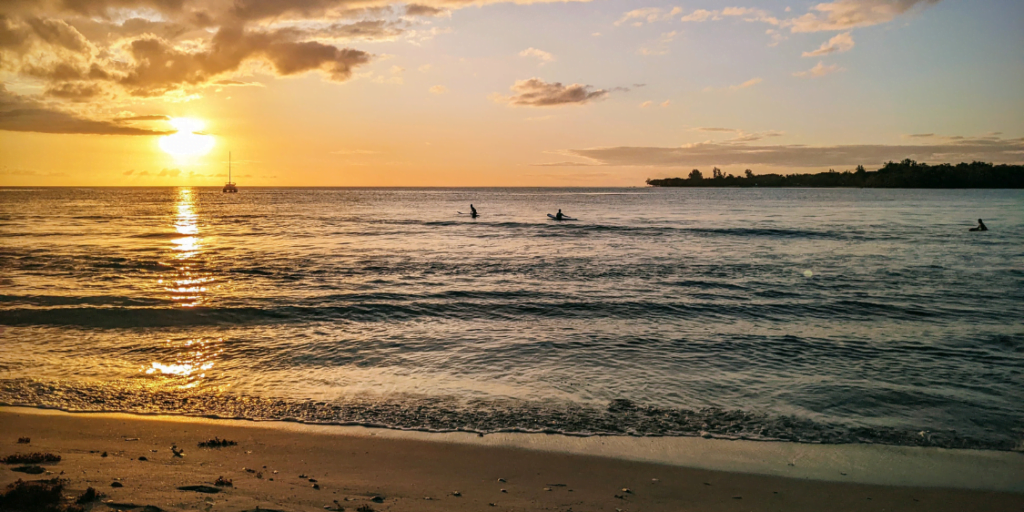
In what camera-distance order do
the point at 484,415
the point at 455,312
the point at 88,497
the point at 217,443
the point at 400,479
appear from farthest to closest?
the point at 455,312 → the point at 484,415 → the point at 217,443 → the point at 400,479 → the point at 88,497

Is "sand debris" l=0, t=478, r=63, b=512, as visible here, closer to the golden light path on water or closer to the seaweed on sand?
the seaweed on sand

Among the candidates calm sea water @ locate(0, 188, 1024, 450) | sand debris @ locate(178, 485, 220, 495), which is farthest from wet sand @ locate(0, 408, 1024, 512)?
calm sea water @ locate(0, 188, 1024, 450)

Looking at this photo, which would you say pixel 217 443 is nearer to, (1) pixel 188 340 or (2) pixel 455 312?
(1) pixel 188 340

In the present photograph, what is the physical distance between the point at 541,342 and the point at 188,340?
8.30m

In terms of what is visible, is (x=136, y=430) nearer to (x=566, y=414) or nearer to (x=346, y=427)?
(x=346, y=427)

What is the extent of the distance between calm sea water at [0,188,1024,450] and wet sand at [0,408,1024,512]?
3.33 feet

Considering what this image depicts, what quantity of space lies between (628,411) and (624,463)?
184cm

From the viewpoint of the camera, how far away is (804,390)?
9523 mm

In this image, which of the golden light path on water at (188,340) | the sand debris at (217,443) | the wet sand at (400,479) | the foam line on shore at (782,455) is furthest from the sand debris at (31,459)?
the golden light path on water at (188,340)

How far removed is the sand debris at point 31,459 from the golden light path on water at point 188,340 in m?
3.32

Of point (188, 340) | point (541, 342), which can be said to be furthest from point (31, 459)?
point (541, 342)

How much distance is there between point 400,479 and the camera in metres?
6.09

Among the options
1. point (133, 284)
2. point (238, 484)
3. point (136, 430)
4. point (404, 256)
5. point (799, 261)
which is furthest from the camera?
point (404, 256)

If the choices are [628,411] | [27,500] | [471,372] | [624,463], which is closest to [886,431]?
[628,411]
